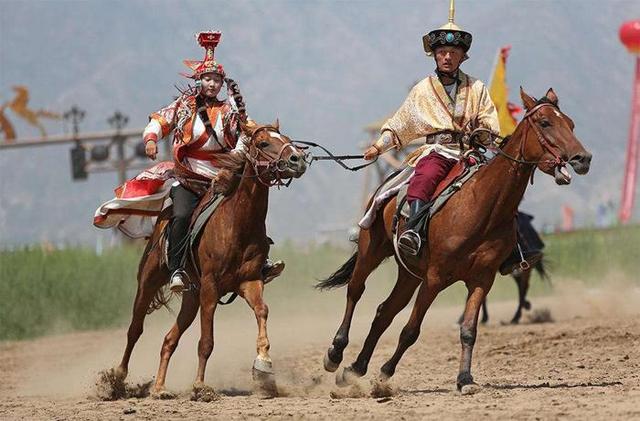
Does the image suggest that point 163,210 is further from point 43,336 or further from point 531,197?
point 531,197

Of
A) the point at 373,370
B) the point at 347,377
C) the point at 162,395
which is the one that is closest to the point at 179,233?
the point at 162,395

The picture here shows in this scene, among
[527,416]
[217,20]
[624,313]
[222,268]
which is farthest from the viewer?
[217,20]

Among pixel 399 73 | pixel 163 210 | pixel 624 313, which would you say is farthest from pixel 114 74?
pixel 163 210

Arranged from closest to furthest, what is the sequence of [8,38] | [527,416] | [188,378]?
[527,416] → [188,378] → [8,38]

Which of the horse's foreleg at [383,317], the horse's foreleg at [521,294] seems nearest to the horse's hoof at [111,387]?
the horse's foreleg at [383,317]

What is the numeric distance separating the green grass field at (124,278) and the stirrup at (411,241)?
10826mm

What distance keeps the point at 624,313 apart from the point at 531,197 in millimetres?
69447

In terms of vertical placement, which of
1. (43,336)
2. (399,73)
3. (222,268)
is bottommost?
(43,336)

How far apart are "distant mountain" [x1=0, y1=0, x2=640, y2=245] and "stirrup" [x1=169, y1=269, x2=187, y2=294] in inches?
2235

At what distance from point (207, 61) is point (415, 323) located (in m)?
2.77

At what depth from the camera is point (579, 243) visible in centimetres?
2698

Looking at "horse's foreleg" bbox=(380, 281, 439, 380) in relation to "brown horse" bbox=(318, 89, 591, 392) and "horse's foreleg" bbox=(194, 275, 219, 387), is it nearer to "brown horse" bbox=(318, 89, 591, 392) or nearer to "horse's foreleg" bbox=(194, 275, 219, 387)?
"brown horse" bbox=(318, 89, 591, 392)

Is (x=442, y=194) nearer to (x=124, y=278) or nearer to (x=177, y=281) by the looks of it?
(x=177, y=281)

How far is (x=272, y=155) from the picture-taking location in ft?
35.8
